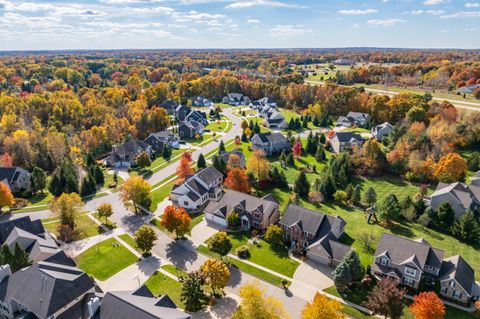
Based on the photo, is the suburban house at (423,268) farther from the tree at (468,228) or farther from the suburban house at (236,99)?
the suburban house at (236,99)

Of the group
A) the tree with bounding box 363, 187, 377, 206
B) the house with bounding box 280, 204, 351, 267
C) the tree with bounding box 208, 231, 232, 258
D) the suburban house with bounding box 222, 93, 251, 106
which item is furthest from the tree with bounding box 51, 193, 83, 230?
the suburban house with bounding box 222, 93, 251, 106

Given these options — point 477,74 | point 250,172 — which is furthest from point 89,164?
point 477,74

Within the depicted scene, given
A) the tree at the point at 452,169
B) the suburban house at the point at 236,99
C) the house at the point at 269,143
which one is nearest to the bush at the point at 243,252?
the house at the point at 269,143

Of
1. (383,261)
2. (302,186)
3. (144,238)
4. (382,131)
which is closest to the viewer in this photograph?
(383,261)

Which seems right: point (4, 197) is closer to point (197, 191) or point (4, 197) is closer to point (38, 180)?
point (38, 180)

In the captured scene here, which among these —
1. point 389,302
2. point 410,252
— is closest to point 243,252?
point 389,302

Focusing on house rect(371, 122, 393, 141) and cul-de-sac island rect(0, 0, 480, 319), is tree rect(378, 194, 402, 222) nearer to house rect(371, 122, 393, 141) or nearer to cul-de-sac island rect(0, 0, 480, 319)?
cul-de-sac island rect(0, 0, 480, 319)

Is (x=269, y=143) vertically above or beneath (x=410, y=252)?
above
